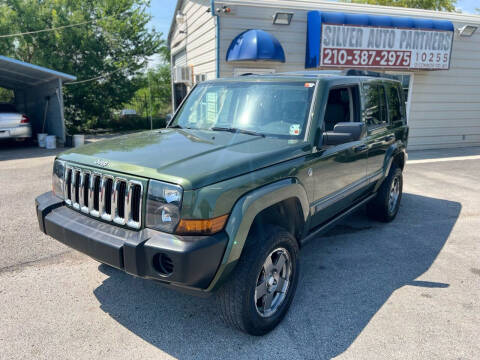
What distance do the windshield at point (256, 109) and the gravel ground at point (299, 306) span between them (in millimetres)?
1550

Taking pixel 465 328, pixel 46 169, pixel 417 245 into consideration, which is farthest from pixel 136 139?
pixel 46 169

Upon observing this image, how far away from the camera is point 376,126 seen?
462 centimetres

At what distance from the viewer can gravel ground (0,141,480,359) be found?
2691 millimetres

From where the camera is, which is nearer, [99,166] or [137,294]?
[99,166]

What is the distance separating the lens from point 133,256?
7.68ft

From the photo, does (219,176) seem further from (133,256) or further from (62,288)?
(62,288)

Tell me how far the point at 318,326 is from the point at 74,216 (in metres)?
2.09

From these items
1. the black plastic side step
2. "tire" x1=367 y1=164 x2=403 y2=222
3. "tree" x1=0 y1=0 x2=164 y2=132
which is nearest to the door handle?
the black plastic side step

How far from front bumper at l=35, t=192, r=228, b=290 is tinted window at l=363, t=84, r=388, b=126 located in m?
2.82

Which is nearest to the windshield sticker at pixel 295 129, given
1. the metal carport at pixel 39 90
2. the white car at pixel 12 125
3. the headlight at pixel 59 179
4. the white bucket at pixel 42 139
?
A: the headlight at pixel 59 179

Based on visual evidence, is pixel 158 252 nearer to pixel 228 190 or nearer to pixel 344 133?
pixel 228 190

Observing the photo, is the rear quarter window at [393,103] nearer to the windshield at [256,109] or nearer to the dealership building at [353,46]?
the windshield at [256,109]

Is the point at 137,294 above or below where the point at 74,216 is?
below

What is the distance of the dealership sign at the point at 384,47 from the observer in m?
9.78
